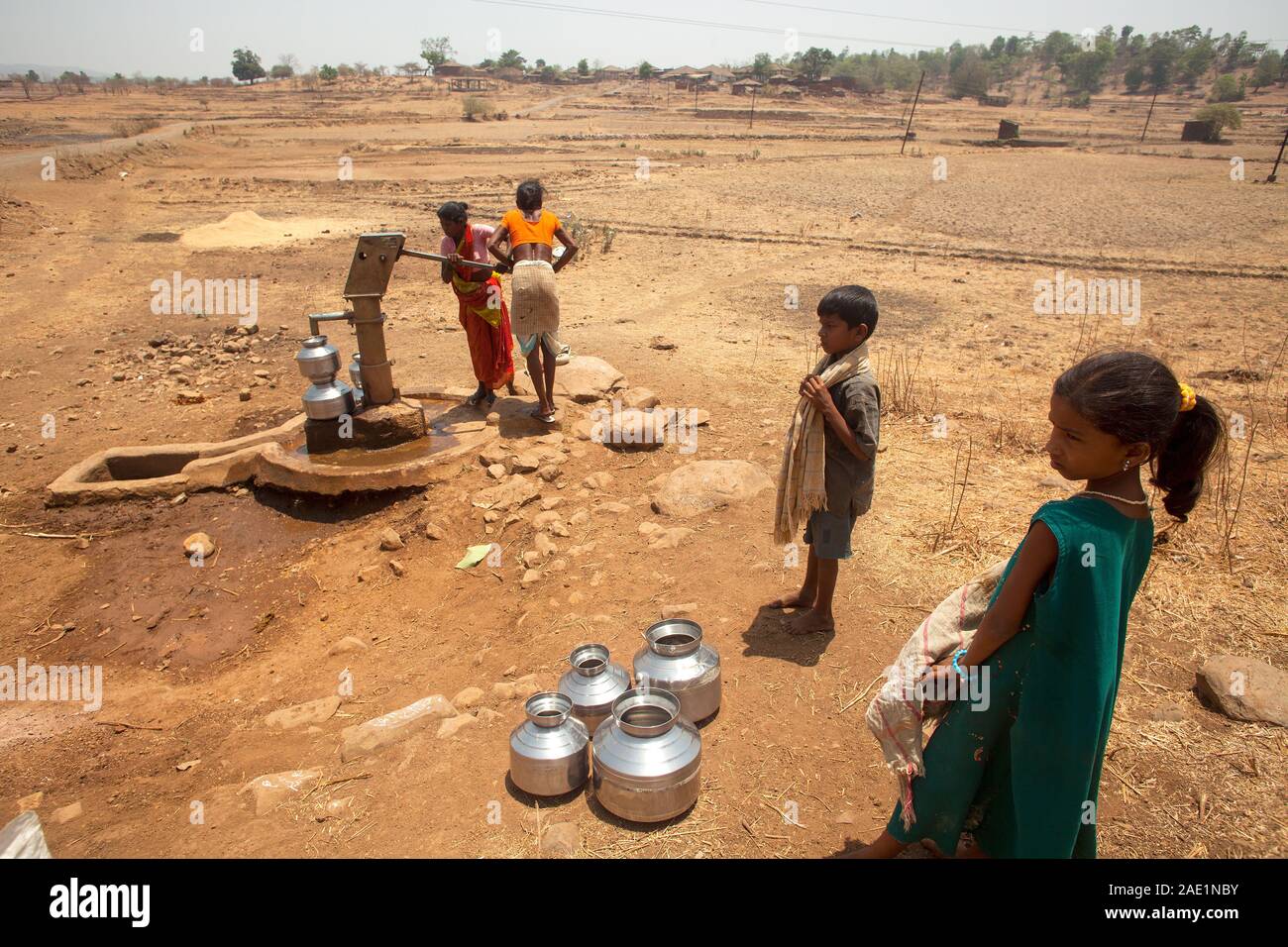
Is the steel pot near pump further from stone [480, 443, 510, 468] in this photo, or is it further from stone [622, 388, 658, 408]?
stone [622, 388, 658, 408]

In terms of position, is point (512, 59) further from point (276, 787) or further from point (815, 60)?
point (276, 787)

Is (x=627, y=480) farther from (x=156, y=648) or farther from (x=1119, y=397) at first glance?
(x=1119, y=397)

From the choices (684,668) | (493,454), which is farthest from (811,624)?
(493,454)

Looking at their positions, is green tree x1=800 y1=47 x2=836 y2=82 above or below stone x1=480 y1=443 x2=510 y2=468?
above

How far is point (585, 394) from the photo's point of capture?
5.83m

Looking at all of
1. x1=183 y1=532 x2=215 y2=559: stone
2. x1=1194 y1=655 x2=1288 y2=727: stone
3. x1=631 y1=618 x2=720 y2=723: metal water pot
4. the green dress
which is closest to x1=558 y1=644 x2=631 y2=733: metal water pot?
x1=631 y1=618 x2=720 y2=723: metal water pot

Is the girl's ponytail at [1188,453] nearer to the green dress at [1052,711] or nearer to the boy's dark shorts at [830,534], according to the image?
the green dress at [1052,711]

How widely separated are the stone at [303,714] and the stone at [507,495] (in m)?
1.49

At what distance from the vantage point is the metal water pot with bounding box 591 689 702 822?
2389mm

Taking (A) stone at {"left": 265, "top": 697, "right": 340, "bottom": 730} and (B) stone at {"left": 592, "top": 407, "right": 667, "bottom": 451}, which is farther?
(B) stone at {"left": 592, "top": 407, "right": 667, "bottom": 451}

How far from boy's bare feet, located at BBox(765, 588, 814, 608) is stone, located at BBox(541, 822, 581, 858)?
1.53 metres

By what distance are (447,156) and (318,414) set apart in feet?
67.9
